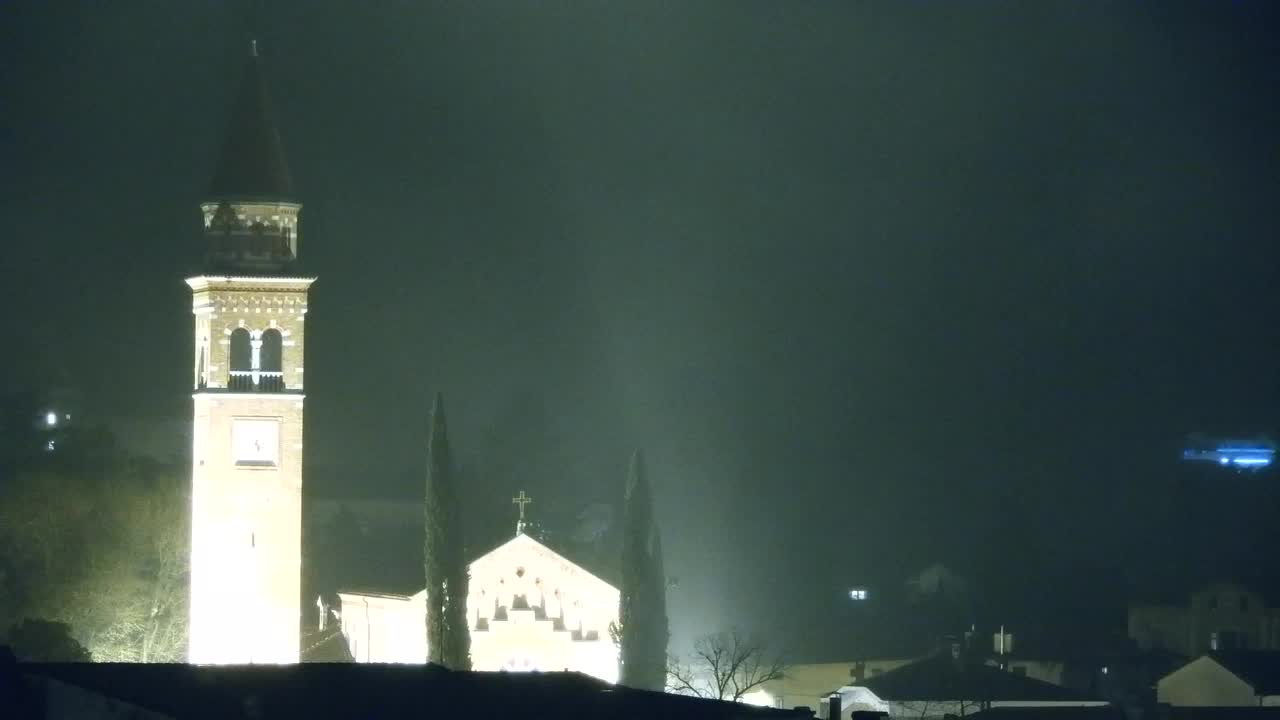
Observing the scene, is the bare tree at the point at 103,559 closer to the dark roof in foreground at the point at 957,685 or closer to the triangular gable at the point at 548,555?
the triangular gable at the point at 548,555

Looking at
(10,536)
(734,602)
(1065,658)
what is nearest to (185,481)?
(10,536)

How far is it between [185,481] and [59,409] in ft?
74.9

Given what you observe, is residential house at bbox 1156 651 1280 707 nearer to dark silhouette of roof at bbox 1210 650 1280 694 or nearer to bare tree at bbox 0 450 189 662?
dark silhouette of roof at bbox 1210 650 1280 694

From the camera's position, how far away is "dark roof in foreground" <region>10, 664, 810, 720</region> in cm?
3425

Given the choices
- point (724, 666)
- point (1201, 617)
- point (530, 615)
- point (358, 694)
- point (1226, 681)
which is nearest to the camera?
point (358, 694)

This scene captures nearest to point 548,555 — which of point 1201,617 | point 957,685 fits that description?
point 957,685

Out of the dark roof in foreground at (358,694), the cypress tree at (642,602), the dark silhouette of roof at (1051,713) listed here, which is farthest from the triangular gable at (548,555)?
the dark roof in foreground at (358,694)

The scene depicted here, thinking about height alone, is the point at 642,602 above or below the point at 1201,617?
below

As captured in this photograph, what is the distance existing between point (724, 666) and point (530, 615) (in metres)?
6.95

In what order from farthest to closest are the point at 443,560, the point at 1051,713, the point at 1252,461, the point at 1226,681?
the point at 1252,461 → the point at 1226,681 → the point at 443,560 → the point at 1051,713

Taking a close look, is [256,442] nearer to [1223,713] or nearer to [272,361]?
[272,361]

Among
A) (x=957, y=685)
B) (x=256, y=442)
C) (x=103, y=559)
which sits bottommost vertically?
(x=957, y=685)

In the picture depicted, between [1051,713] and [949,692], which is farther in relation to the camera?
[949,692]

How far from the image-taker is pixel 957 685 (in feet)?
237
